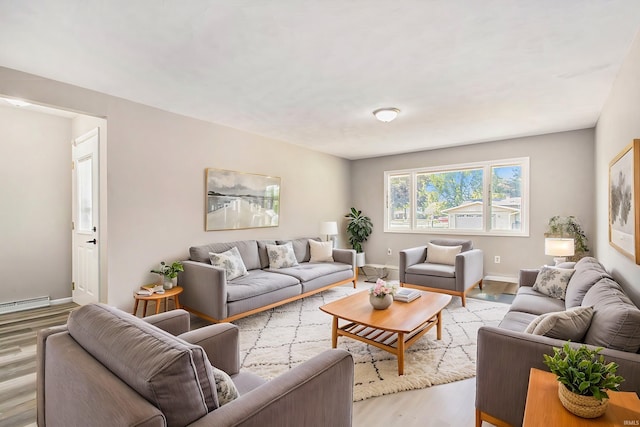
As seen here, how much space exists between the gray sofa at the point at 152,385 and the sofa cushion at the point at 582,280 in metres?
2.06

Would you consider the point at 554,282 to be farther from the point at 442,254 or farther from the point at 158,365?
the point at 158,365

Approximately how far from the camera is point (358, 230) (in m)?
6.46

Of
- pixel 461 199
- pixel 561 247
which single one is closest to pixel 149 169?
pixel 461 199

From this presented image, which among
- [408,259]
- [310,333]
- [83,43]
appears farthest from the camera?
[408,259]

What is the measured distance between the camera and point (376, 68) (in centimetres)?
256

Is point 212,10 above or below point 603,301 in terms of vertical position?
above

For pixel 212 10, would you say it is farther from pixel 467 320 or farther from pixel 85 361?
pixel 467 320

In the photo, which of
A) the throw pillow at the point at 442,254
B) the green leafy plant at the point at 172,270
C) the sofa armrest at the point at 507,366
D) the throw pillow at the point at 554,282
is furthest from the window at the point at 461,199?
the green leafy plant at the point at 172,270

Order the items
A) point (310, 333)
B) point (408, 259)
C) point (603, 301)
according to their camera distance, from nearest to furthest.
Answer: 1. point (603, 301)
2. point (310, 333)
3. point (408, 259)

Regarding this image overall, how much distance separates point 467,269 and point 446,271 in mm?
270

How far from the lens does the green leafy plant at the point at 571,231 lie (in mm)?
4316

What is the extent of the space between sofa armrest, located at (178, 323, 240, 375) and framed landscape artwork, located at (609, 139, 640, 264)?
245 centimetres

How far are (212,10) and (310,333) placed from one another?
2876 mm

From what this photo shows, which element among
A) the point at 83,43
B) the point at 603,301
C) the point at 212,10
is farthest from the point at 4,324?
the point at 603,301
